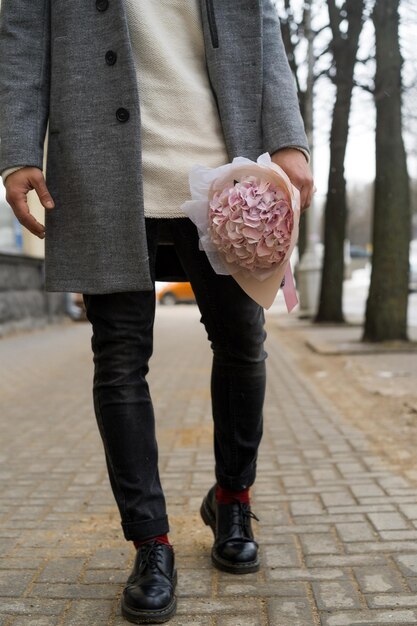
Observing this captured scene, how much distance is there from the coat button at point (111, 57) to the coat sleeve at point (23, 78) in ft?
0.67

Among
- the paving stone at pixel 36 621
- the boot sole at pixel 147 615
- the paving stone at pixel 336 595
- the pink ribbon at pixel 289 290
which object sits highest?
the pink ribbon at pixel 289 290

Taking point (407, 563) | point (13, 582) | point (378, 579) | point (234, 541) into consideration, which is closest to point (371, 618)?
point (378, 579)

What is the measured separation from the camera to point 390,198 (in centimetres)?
966

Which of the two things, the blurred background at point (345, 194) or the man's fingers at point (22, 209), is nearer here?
the man's fingers at point (22, 209)

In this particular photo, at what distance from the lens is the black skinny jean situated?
2.20 meters

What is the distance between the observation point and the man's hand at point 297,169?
2271mm

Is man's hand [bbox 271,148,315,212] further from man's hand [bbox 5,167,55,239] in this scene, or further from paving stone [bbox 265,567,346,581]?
paving stone [bbox 265,567,346,581]

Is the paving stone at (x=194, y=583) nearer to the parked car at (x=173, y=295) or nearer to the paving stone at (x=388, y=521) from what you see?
the paving stone at (x=388, y=521)

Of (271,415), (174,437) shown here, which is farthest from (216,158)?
(271,415)

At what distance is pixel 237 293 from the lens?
2.32m

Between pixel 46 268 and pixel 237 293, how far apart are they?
0.57m

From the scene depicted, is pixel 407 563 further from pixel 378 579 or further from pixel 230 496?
pixel 230 496

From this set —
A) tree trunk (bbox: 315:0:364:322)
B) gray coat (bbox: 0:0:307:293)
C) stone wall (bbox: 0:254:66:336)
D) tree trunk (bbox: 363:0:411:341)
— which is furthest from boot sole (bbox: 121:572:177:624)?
tree trunk (bbox: 315:0:364:322)

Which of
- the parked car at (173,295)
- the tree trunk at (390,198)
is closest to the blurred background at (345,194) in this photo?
the tree trunk at (390,198)
